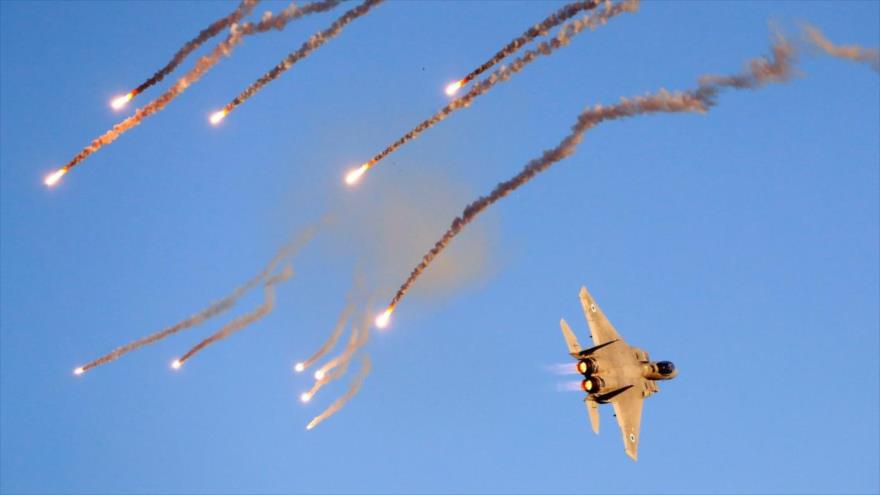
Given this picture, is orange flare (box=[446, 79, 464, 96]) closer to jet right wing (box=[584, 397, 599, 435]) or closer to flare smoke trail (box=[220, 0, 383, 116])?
flare smoke trail (box=[220, 0, 383, 116])

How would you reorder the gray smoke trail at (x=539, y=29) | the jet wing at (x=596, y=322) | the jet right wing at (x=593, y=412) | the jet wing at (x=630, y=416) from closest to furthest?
the gray smoke trail at (x=539, y=29)
the jet right wing at (x=593, y=412)
the jet wing at (x=630, y=416)
the jet wing at (x=596, y=322)

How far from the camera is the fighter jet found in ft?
194

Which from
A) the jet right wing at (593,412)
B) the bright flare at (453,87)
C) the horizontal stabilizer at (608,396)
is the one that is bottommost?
the jet right wing at (593,412)

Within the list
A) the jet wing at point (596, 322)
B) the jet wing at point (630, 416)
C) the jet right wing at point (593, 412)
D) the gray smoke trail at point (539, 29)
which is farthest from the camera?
the jet wing at point (596, 322)

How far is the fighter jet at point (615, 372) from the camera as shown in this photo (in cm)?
5912

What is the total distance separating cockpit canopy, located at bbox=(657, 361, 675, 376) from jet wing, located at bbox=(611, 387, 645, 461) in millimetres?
2298

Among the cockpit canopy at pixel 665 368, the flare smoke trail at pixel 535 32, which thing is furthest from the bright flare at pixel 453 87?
the cockpit canopy at pixel 665 368

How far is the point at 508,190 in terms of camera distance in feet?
156

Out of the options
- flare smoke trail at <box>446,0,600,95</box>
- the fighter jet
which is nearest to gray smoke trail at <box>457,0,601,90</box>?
flare smoke trail at <box>446,0,600,95</box>

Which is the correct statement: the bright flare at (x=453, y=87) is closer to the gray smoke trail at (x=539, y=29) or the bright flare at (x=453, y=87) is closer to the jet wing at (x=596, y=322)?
the gray smoke trail at (x=539, y=29)

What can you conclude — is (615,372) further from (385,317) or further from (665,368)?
(385,317)

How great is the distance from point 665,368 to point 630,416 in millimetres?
4228

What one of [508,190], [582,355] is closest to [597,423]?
[582,355]

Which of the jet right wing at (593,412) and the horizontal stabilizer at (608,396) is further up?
the horizontal stabilizer at (608,396)
